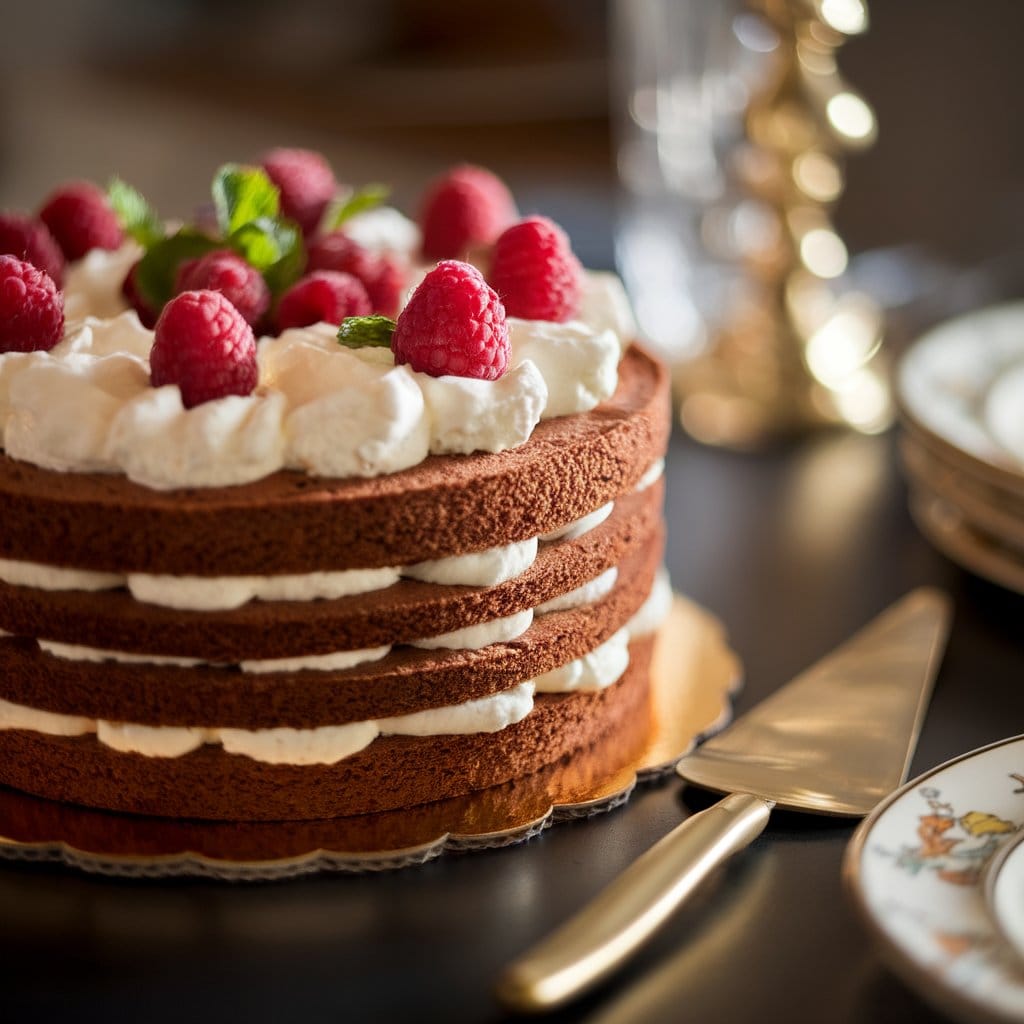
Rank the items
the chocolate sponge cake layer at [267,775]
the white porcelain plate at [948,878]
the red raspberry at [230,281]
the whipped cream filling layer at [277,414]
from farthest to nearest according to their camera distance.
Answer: the red raspberry at [230,281] < the chocolate sponge cake layer at [267,775] < the whipped cream filling layer at [277,414] < the white porcelain plate at [948,878]

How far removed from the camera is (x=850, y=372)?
2523mm

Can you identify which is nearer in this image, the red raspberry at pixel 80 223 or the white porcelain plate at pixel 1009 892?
the white porcelain plate at pixel 1009 892

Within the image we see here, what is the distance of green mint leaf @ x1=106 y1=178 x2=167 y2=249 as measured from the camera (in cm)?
172

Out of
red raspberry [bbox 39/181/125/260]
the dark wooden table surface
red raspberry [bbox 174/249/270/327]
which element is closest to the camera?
the dark wooden table surface

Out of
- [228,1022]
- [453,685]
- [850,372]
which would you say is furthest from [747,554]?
[228,1022]

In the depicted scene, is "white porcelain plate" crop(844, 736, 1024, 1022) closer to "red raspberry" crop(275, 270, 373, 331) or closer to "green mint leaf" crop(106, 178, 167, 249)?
"red raspberry" crop(275, 270, 373, 331)

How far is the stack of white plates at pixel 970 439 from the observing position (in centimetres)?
176

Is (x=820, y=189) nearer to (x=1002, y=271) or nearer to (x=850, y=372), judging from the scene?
(x=850, y=372)

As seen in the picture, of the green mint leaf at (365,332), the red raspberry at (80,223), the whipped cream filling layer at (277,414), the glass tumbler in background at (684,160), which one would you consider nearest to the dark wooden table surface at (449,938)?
the whipped cream filling layer at (277,414)

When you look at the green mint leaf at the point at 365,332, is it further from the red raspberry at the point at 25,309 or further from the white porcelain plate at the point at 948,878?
the white porcelain plate at the point at 948,878

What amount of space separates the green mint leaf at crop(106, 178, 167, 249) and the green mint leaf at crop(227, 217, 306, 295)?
5.9 inches

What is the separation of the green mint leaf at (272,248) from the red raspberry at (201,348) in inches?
12.2

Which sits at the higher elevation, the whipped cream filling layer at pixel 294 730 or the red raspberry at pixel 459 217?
the red raspberry at pixel 459 217

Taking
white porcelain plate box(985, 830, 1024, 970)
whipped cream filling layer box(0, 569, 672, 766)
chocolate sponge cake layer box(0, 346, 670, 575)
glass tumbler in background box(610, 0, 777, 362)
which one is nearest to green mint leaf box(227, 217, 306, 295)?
chocolate sponge cake layer box(0, 346, 670, 575)
